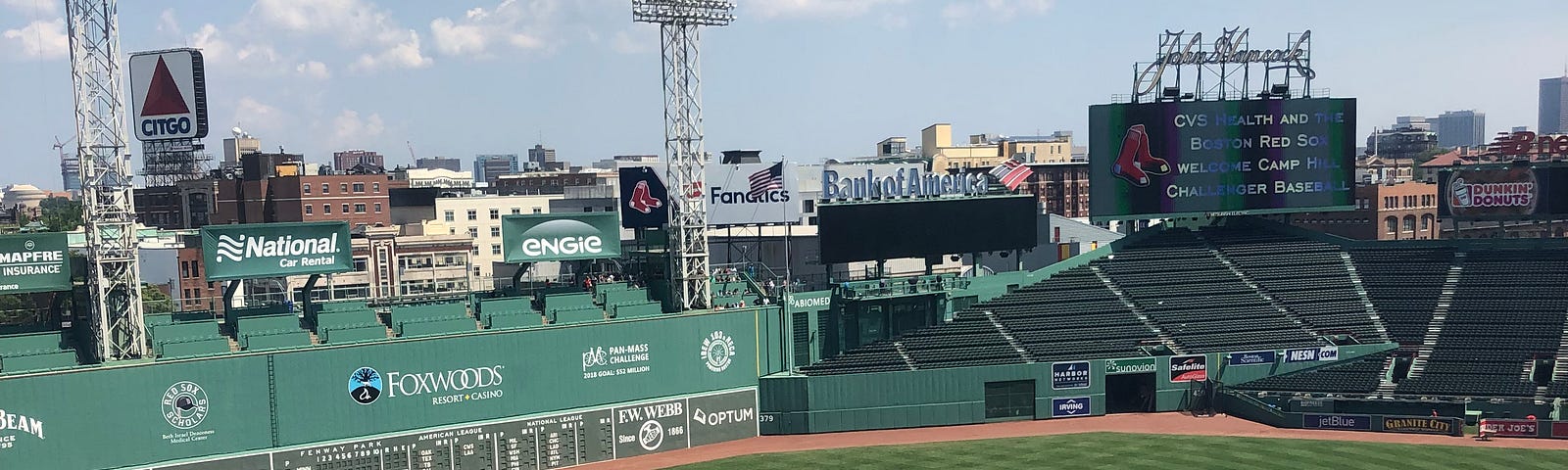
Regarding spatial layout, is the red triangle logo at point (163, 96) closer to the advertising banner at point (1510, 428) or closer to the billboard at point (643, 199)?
the billboard at point (643, 199)

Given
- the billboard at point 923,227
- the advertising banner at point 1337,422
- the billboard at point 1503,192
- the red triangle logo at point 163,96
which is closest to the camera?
the advertising banner at point 1337,422

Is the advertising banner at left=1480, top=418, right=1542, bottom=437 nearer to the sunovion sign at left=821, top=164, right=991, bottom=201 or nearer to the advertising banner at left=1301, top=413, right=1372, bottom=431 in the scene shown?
the advertising banner at left=1301, top=413, right=1372, bottom=431

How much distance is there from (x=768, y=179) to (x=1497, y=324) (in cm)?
3569

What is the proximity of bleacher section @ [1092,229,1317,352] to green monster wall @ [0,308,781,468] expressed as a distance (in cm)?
2085

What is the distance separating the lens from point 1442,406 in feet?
176

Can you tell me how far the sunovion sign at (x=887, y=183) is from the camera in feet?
193

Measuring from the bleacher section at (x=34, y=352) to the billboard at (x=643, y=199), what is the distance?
22122 millimetres

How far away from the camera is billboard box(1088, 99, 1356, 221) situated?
6631cm

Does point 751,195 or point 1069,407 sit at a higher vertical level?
point 751,195

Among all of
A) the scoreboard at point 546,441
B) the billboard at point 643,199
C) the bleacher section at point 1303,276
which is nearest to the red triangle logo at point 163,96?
the billboard at point 643,199

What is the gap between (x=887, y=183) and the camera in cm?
5962

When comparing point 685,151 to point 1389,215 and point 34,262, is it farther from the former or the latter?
point 1389,215

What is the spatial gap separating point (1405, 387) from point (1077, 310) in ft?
49.0

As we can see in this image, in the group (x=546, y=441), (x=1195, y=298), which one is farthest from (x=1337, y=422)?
(x=546, y=441)
